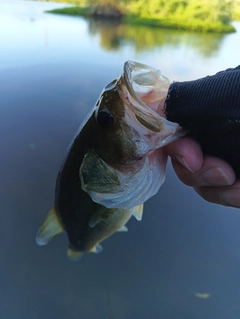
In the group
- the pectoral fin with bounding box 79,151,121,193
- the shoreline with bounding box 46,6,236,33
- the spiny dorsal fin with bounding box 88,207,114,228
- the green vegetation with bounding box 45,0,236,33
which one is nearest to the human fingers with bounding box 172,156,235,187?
the pectoral fin with bounding box 79,151,121,193

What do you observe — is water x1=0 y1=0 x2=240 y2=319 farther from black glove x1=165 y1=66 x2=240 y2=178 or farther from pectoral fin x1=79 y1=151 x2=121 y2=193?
black glove x1=165 y1=66 x2=240 y2=178

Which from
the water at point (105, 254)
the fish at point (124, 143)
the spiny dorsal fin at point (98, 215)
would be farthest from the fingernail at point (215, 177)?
the water at point (105, 254)

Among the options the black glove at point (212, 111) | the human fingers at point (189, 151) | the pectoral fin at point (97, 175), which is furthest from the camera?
the pectoral fin at point (97, 175)

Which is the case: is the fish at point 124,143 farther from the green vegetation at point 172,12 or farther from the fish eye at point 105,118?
the green vegetation at point 172,12

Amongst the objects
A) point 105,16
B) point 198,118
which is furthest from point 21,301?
point 105,16

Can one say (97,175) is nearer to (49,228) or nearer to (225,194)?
(225,194)

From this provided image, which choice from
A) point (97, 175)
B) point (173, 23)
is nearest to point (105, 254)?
point (97, 175)

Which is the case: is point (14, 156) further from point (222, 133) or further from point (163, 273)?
point (222, 133)
